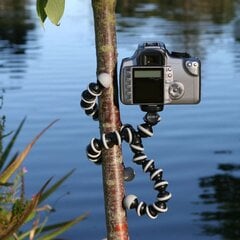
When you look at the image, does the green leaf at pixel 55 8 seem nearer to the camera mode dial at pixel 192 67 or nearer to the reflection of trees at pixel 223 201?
the camera mode dial at pixel 192 67

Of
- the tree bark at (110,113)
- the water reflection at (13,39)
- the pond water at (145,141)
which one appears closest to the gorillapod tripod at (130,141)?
the tree bark at (110,113)

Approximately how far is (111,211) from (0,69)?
2296 cm

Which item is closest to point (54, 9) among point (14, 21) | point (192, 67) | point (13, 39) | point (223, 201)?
point (192, 67)

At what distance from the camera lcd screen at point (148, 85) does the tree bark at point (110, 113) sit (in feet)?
0.26

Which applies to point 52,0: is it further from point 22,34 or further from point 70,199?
point 22,34

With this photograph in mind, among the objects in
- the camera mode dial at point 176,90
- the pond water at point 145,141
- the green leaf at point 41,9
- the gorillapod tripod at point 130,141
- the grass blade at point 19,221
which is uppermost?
the green leaf at point 41,9

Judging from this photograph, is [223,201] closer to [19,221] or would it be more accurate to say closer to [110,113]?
[19,221]

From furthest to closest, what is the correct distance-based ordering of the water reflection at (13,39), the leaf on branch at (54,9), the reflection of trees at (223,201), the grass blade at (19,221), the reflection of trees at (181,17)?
the reflection of trees at (181,17) < the water reflection at (13,39) < the reflection of trees at (223,201) < the grass blade at (19,221) < the leaf on branch at (54,9)

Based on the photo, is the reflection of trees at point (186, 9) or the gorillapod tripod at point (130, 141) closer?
the gorillapod tripod at point (130, 141)

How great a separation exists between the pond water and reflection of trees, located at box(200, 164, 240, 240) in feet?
0.05

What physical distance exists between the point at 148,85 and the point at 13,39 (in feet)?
112

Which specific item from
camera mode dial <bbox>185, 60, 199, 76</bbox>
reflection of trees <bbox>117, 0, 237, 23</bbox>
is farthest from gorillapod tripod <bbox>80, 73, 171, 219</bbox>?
reflection of trees <bbox>117, 0, 237, 23</bbox>

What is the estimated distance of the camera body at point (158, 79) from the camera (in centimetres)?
280

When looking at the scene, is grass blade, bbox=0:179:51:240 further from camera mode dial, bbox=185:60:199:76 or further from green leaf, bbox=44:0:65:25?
green leaf, bbox=44:0:65:25
